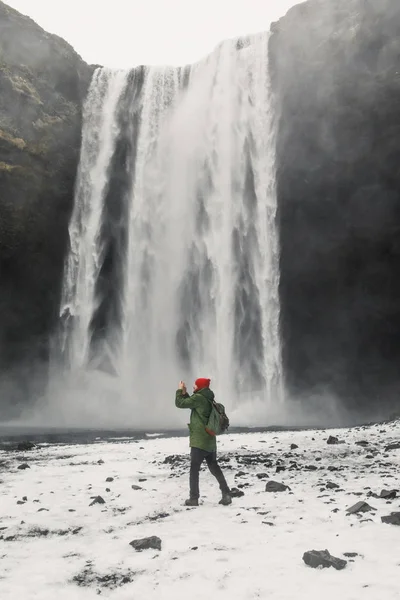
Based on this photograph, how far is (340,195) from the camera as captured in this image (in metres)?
32.1

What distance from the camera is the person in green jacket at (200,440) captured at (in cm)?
693

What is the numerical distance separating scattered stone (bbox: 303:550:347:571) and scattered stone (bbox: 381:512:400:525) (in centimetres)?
136

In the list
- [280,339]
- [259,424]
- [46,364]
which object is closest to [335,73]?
[280,339]

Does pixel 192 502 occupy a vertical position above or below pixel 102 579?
above

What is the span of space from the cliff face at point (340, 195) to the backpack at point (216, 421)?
85.9 ft

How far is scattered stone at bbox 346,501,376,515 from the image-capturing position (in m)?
5.95

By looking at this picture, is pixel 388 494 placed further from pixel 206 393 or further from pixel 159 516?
pixel 159 516

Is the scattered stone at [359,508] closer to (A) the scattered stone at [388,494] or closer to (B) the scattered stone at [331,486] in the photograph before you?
(A) the scattered stone at [388,494]

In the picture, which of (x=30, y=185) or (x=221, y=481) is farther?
(x=30, y=185)

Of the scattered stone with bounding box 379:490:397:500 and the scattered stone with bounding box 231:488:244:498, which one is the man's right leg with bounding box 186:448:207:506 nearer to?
the scattered stone with bounding box 231:488:244:498

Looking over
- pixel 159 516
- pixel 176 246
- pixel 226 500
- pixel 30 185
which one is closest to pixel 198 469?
pixel 226 500

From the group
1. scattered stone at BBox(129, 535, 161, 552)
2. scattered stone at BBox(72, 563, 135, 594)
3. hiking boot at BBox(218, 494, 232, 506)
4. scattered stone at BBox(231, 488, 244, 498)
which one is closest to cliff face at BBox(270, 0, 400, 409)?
scattered stone at BBox(231, 488, 244, 498)

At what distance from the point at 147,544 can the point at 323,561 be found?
6.06 ft

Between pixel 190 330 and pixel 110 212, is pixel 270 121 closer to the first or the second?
pixel 110 212
